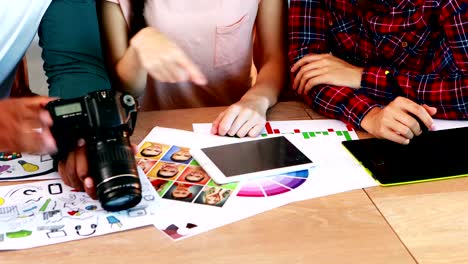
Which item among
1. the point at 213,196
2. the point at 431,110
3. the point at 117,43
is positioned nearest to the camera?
the point at 213,196

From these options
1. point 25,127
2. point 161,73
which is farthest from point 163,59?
point 25,127

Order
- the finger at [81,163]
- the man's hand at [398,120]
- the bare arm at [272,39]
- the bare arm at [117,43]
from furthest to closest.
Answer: the bare arm at [272,39]
the bare arm at [117,43]
the man's hand at [398,120]
the finger at [81,163]

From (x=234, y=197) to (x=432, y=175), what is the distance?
320mm

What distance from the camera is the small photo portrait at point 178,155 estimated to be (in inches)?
39.3

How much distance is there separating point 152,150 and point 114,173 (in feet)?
0.72

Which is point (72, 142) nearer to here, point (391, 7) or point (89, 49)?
point (89, 49)

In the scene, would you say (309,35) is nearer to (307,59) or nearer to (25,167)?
(307,59)

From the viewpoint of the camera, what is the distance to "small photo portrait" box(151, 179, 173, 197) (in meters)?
0.91

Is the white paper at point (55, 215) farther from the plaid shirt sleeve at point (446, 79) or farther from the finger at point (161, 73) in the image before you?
the plaid shirt sleeve at point (446, 79)

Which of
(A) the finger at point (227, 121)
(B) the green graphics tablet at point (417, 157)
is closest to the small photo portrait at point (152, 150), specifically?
(A) the finger at point (227, 121)

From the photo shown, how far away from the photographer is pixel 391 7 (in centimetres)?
121

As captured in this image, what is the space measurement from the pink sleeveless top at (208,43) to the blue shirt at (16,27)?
0.16 m

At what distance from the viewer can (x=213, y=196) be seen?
902 millimetres

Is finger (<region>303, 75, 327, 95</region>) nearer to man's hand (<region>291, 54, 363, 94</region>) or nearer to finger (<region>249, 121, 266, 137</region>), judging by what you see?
man's hand (<region>291, 54, 363, 94</region>)
